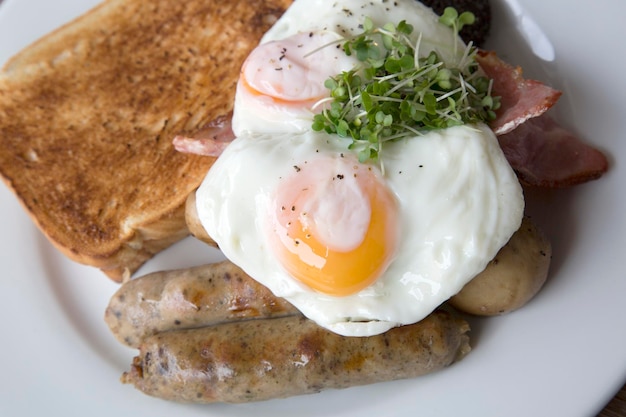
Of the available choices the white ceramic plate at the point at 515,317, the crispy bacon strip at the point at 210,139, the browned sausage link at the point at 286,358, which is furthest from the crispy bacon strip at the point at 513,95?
the crispy bacon strip at the point at 210,139

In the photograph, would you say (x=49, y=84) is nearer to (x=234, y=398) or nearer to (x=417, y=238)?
(x=234, y=398)

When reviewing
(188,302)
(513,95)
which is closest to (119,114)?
(188,302)

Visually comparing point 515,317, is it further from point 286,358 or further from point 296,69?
point 296,69

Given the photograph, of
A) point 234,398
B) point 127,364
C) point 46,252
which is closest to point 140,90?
point 46,252

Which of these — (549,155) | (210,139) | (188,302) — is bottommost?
(188,302)

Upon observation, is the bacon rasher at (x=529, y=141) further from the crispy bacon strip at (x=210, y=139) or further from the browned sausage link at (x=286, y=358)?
the browned sausage link at (x=286, y=358)

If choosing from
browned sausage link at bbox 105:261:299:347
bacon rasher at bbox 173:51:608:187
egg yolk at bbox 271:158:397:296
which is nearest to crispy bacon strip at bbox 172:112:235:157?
bacon rasher at bbox 173:51:608:187

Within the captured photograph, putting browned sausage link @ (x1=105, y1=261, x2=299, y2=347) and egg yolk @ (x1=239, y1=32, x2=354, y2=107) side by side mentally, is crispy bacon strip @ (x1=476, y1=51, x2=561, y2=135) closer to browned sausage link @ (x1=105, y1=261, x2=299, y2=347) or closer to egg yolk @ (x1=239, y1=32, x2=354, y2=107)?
egg yolk @ (x1=239, y1=32, x2=354, y2=107)
